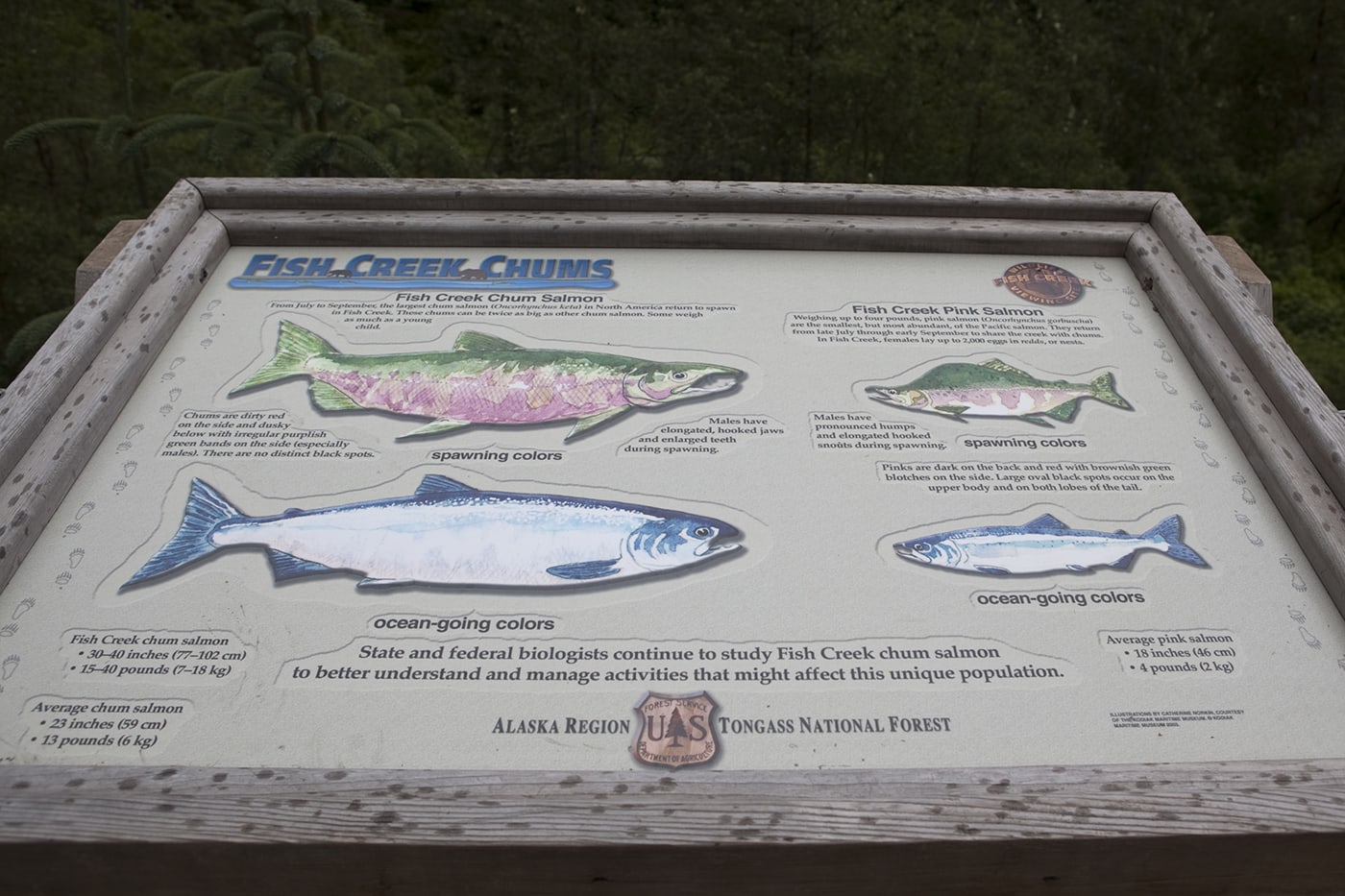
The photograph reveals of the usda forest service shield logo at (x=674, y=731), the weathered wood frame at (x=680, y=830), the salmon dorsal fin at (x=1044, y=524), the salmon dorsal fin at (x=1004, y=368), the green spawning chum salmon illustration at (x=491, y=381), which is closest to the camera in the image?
the weathered wood frame at (x=680, y=830)

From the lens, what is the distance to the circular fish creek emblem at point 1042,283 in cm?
261

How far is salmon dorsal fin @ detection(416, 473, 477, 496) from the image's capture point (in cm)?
205

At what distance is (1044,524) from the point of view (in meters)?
2.02

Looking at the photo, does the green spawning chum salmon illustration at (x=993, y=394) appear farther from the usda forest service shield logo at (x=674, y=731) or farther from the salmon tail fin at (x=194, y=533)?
the salmon tail fin at (x=194, y=533)

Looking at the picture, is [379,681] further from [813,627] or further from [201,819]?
[813,627]

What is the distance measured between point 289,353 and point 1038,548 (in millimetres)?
1737

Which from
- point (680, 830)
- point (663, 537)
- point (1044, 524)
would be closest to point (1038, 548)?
point (1044, 524)

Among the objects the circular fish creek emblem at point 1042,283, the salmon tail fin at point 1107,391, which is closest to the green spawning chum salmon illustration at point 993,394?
the salmon tail fin at point 1107,391

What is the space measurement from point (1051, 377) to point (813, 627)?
0.98 meters

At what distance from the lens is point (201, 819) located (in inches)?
58.5

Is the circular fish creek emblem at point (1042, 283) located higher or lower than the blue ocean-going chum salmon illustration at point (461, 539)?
higher

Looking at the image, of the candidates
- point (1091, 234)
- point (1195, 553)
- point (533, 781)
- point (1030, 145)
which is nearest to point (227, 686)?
point (533, 781)

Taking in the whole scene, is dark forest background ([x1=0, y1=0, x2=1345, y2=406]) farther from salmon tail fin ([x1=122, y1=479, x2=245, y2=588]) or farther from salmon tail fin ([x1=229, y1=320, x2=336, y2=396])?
salmon tail fin ([x1=122, y1=479, x2=245, y2=588])

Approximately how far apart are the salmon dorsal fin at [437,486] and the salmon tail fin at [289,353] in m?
0.51
